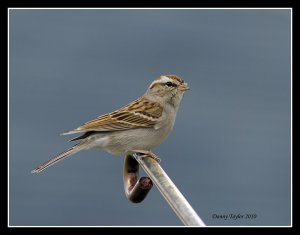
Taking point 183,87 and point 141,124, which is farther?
point 141,124

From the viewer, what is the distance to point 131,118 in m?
5.92

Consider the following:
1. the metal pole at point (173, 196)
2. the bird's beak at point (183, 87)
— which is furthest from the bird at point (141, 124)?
the metal pole at point (173, 196)

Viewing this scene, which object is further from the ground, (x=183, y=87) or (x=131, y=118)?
(x=183, y=87)

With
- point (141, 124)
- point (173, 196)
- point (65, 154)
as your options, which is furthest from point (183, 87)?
point (173, 196)

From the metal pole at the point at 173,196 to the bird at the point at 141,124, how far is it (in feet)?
6.74

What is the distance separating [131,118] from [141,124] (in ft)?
0.46

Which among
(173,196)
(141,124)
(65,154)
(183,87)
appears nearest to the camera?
(173,196)

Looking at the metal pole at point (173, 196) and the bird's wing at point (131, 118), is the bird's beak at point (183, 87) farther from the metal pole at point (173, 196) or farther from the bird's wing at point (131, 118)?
the metal pole at point (173, 196)

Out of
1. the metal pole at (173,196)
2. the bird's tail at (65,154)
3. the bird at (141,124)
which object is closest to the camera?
the metal pole at (173,196)

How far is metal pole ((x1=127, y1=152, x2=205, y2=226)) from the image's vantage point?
2.34 metres

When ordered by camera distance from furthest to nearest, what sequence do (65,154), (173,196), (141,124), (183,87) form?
1. (141,124)
2. (183,87)
3. (65,154)
4. (173,196)

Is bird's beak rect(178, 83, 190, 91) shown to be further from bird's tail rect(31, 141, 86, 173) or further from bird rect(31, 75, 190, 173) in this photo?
bird's tail rect(31, 141, 86, 173)

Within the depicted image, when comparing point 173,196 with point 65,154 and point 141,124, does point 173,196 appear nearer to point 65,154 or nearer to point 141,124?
point 65,154

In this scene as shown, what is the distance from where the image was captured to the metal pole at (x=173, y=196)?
234 centimetres
